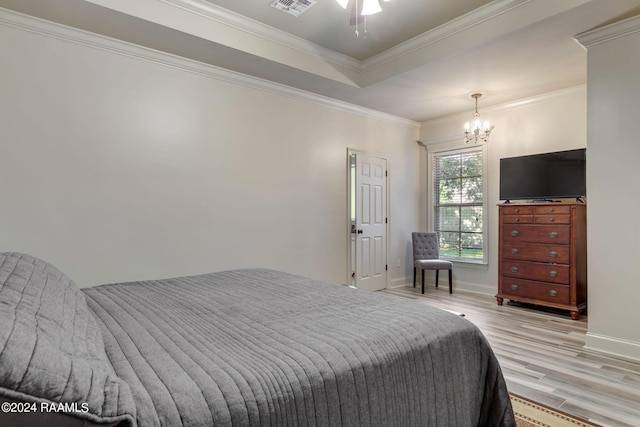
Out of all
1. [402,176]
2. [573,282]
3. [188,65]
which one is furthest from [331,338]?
[402,176]

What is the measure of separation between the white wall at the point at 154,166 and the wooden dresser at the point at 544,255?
7.03ft

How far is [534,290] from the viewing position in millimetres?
4258

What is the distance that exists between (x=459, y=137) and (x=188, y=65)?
3992mm

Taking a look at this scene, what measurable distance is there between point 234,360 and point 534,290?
4314mm

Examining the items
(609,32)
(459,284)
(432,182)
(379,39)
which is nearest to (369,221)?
(432,182)

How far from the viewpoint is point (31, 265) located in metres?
1.41

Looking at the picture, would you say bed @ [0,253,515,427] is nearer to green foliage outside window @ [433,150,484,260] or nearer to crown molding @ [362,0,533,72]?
crown molding @ [362,0,533,72]

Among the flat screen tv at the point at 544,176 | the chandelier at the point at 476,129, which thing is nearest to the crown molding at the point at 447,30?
the chandelier at the point at 476,129

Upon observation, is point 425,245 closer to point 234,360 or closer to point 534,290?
point 534,290

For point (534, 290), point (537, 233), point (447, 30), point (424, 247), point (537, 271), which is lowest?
point (534, 290)

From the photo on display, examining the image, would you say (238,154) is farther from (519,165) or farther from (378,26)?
(519,165)

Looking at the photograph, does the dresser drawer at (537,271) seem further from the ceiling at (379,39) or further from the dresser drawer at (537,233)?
the ceiling at (379,39)

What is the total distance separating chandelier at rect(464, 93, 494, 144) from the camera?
4719 millimetres

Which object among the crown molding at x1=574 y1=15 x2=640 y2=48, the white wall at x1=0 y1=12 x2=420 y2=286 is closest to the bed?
the white wall at x1=0 y1=12 x2=420 y2=286
